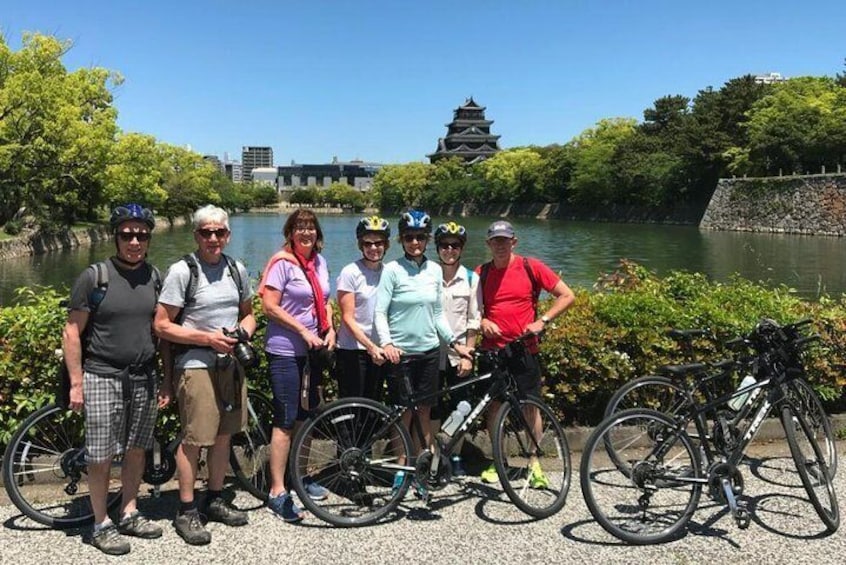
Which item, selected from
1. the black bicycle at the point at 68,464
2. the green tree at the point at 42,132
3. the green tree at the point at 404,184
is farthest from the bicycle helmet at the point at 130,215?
the green tree at the point at 404,184

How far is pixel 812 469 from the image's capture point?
358cm

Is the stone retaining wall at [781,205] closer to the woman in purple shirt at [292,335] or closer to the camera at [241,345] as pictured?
the woman in purple shirt at [292,335]

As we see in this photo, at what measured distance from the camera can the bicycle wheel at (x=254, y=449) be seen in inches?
153

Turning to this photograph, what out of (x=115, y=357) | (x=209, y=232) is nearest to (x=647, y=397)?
(x=209, y=232)

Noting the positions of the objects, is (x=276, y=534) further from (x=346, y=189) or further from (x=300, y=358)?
(x=346, y=189)

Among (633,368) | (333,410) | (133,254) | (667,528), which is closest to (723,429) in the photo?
(667,528)

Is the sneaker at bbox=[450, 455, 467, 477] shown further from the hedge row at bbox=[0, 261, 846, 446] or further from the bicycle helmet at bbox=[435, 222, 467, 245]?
the bicycle helmet at bbox=[435, 222, 467, 245]

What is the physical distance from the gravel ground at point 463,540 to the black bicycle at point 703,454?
0.36 ft

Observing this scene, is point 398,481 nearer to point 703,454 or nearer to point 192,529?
point 192,529

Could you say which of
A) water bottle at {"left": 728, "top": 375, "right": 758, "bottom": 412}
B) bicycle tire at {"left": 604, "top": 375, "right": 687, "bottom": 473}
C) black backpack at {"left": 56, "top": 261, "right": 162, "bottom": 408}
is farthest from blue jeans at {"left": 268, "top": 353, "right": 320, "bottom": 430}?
water bottle at {"left": 728, "top": 375, "right": 758, "bottom": 412}

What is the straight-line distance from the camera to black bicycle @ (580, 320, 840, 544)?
3.38 meters

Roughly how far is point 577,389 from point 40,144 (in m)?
28.5

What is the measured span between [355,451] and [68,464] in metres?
1.57

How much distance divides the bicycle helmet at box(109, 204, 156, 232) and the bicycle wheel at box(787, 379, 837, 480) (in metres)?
3.58
